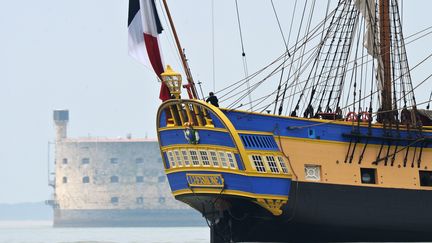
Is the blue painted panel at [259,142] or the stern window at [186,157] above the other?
the blue painted panel at [259,142]

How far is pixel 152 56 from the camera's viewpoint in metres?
42.6


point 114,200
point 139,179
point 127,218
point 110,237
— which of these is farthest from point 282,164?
→ point 139,179

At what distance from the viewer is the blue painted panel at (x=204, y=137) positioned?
40812 millimetres

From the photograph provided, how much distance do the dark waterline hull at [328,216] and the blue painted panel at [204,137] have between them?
6.29 ft

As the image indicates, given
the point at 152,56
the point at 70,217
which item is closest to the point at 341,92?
the point at 152,56

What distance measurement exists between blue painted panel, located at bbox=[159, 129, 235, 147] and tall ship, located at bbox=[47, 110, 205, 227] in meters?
124

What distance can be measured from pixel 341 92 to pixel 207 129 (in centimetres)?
646

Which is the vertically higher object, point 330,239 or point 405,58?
point 405,58

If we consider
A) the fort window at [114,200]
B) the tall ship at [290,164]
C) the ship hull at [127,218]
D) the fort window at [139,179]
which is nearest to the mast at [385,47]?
the tall ship at [290,164]

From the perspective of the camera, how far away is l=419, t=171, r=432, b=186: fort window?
145ft

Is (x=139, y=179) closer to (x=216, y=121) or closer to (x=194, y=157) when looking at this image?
(x=194, y=157)

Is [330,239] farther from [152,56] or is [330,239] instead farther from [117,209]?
[117,209]

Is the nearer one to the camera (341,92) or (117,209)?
(341,92)

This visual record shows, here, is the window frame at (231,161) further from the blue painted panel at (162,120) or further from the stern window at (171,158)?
the blue painted panel at (162,120)
